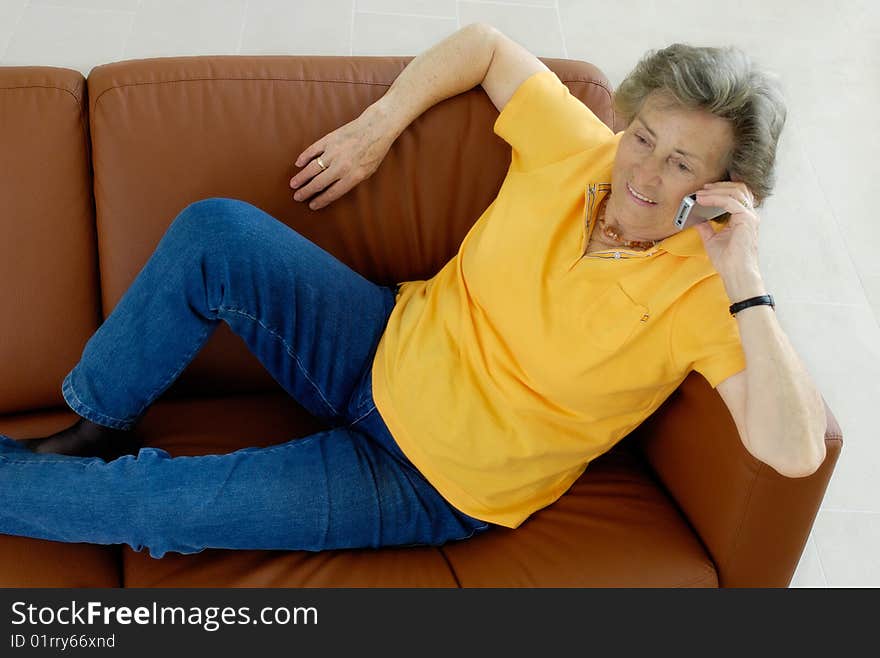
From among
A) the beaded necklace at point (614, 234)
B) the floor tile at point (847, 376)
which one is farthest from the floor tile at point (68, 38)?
the floor tile at point (847, 376)

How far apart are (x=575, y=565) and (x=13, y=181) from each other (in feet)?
3.78

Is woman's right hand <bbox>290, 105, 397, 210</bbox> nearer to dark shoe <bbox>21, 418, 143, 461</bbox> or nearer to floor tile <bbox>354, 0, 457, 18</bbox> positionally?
dark shoe <bbox>21, 418, 143, 461</bbox>

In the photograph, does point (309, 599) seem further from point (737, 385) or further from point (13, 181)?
point (13, 181)

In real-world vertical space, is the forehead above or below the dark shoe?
above

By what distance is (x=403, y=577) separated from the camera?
1.51 meters

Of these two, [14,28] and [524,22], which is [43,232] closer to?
[14,28]

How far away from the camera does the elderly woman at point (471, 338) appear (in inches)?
54.2

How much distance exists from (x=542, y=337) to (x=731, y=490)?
0.38m

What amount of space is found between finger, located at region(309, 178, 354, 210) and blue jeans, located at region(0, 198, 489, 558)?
12 centimetres

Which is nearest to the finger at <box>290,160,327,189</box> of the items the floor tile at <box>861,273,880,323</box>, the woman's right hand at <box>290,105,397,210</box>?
the woman's right hand at <box>290,105,397,210</box>

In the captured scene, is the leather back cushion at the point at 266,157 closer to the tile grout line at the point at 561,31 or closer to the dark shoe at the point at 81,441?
the dark shoe at the point at 81,441

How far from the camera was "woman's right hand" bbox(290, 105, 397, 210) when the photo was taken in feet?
5.48

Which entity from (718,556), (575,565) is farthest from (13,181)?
(718,556)

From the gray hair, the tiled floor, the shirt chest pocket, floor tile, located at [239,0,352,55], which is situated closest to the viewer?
the gray hair
